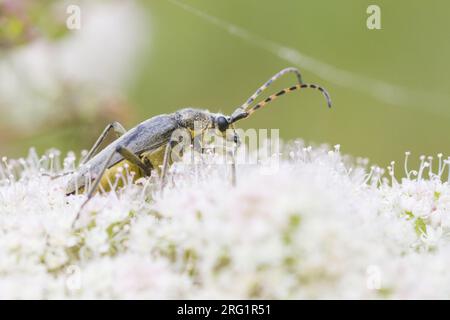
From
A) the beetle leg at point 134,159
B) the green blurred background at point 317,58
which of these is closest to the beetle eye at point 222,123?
the beetle leg at point 134,159

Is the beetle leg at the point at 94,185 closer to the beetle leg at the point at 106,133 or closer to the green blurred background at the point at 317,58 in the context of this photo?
the beetle leg at the point at 106,133

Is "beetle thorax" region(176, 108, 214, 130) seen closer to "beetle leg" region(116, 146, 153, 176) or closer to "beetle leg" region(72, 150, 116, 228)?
"beetle leg" region(116, 146, 153, 176)

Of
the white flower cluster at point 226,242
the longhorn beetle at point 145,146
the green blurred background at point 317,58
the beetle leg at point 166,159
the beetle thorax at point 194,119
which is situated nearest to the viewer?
the white flower cluster at point 226,242

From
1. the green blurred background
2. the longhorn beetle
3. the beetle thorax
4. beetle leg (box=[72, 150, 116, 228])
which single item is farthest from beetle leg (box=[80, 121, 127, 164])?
the green blurred background

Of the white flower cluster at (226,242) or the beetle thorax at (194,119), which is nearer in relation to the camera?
the white flower cluster at (226,242)

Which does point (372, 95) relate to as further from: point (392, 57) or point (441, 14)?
point (441, 14)

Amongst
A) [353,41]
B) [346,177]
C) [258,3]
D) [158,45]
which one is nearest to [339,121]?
[353,41]
